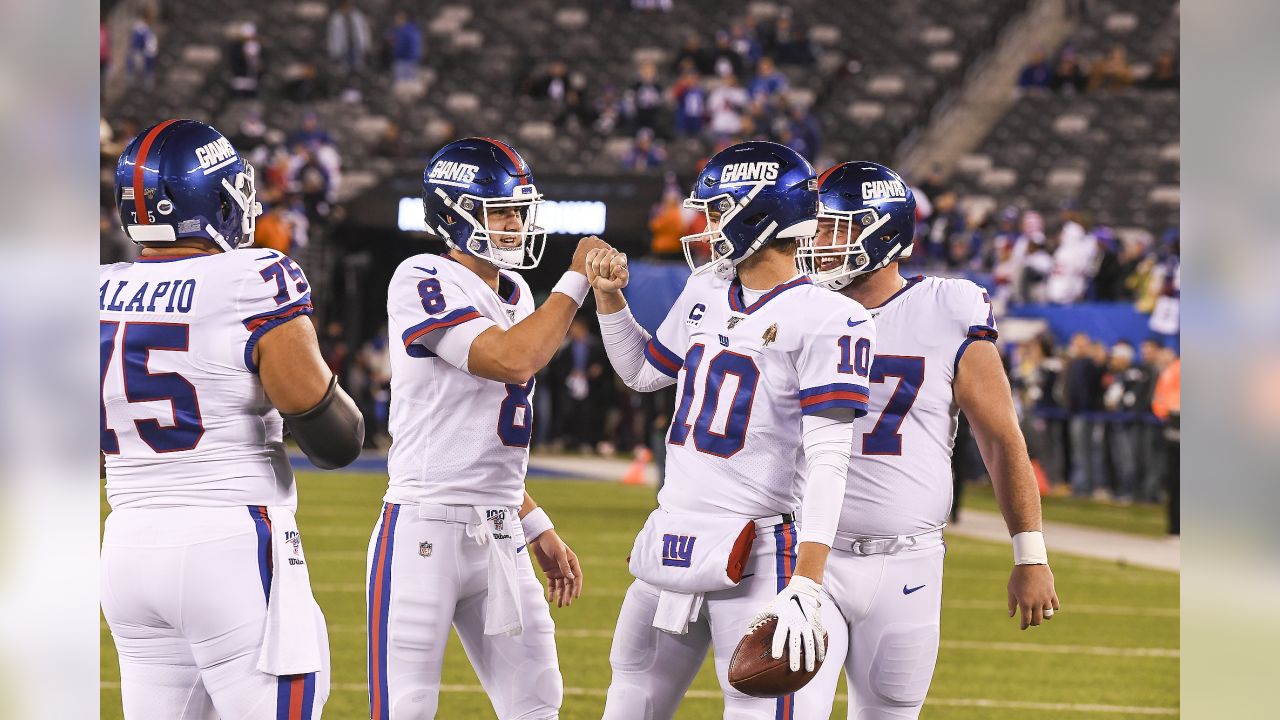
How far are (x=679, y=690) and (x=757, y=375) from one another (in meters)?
0.83

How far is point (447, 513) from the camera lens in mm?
4184

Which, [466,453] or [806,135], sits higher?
[806,135]

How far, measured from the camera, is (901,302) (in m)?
4.27

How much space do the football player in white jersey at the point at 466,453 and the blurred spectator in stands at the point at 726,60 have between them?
75.8 feet

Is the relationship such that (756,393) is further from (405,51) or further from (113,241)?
(405,51)

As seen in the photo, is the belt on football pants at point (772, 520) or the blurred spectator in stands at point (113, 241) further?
the blurred spectator in stands at point (113, 241)

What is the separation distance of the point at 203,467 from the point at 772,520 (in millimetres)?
1340

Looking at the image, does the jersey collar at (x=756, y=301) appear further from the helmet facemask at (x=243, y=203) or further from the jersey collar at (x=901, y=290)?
the helmet facemask at (x=243, y=203)

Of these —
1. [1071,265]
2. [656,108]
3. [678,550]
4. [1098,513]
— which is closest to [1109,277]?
[1071,265]

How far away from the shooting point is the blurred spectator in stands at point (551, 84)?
87.5 feet

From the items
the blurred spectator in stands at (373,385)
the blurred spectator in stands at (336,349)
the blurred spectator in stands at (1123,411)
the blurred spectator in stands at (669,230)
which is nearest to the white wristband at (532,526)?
the blurred spectator in stands at (1123,411)

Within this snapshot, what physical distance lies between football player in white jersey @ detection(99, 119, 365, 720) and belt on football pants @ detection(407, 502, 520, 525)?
26.8 inches

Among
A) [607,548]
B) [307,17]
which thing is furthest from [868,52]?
[607,548]
